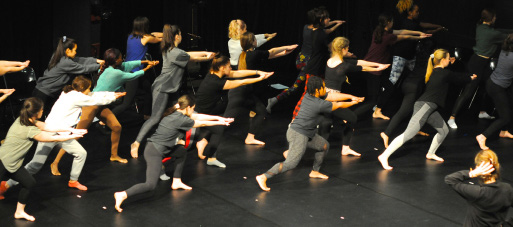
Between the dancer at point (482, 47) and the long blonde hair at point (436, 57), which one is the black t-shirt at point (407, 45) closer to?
the dancer at point (482, 47)

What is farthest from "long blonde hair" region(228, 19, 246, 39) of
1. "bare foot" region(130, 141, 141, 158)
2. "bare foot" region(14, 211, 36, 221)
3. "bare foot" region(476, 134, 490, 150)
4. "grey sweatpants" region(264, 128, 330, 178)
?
"bare foot" region(14, 211, 36, 221)

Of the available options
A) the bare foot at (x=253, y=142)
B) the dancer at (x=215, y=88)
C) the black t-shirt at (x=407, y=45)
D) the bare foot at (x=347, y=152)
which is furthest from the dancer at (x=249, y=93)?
the black t-shirt at (x=407, y=45)

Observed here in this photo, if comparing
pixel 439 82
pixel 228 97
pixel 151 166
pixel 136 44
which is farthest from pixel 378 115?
pixel 151 166

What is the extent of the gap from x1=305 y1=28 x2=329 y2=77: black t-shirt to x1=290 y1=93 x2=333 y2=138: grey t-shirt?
2.02 m

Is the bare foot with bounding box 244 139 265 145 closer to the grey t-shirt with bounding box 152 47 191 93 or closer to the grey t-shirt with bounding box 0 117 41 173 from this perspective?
the grey t-shirt with bounding box 152 47 191 93

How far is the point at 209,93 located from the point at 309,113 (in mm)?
1159

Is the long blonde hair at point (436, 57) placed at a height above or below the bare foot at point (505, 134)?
above

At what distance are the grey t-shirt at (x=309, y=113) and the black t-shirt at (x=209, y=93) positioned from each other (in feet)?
3.03

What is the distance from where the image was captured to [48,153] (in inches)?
272

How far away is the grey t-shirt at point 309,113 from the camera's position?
702 cm

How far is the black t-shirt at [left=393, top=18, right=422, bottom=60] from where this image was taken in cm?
984

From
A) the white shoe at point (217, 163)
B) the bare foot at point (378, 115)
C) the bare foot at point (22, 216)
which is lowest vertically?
the bare foot at point (22, 216)

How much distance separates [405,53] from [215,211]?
4.43 metres

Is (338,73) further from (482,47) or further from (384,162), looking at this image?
(482,47)
